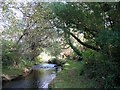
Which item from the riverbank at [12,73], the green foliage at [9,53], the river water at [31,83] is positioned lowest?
the river water at [31,83]

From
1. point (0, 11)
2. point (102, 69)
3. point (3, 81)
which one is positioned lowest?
point (3, 81)

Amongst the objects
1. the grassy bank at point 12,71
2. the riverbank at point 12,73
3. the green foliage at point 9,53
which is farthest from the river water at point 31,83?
the green foliage at point 9,53

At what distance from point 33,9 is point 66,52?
1182 cm

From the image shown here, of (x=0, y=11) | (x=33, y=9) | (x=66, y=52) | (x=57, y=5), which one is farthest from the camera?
(x=66, y=52)

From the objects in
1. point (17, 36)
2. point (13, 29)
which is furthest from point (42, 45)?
point (13, 29)

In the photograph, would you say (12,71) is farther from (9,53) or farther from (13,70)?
(9,53)

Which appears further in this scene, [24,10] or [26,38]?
[26,38]

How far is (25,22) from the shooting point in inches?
370

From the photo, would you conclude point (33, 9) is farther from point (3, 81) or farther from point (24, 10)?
point (3, 81)

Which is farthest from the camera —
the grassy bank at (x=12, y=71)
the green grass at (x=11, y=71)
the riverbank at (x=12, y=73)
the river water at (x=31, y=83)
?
the green grass at (x=11, y=71)

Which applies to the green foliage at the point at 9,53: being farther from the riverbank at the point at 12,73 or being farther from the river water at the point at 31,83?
the river water at the point at 31,83

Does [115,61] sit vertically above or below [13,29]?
below

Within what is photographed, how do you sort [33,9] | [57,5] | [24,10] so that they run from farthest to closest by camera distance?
1. [24,10]
2. [33,9]
3. [57,5]

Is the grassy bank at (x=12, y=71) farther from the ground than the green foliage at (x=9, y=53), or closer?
closer
